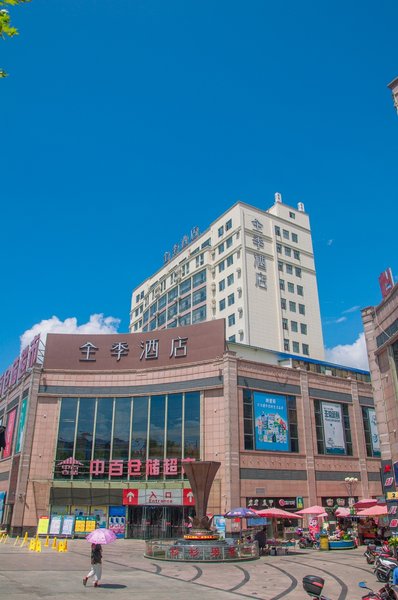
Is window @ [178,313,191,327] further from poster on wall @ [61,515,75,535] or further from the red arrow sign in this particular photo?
poster on wall @ [61,515,75,535]

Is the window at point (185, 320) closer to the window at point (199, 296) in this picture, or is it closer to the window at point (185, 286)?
the window at point (199, 296)

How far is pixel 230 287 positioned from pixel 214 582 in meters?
57.1

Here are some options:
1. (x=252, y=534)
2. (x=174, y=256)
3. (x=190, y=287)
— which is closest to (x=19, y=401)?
(x=252, y=534)

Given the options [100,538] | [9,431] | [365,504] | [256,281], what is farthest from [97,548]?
[256,281]

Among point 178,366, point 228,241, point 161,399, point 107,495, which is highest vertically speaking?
point 228,241

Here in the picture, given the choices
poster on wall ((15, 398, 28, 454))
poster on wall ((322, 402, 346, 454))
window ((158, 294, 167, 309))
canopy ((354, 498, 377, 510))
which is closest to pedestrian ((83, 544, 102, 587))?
canopy ((354, 498, 377, 510))

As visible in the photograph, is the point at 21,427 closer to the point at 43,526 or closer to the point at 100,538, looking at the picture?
the point at 43,526

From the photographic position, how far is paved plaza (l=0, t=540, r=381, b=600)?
611 inches

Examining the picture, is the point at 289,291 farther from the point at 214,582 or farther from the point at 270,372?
the point at 214,582

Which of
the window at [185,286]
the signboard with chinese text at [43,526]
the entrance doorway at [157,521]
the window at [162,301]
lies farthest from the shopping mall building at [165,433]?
the window at [162,301]

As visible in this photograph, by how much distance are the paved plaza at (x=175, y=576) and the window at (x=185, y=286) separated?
56054 mm

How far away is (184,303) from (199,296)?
4.67m

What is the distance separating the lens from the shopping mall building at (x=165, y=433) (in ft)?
135

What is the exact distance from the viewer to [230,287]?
74.1m
